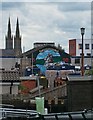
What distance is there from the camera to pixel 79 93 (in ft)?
11.7

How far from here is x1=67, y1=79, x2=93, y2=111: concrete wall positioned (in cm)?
345

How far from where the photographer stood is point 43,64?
3412cm

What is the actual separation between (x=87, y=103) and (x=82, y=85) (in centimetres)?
24

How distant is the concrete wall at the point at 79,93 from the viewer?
136 inches

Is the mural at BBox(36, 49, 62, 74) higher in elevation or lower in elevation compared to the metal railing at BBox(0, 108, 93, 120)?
higher

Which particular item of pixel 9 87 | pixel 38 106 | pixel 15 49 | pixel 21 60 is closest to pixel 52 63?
pixel 21 60

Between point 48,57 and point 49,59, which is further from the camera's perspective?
point 48,57

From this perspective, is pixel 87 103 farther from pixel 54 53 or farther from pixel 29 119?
pixel 54 53

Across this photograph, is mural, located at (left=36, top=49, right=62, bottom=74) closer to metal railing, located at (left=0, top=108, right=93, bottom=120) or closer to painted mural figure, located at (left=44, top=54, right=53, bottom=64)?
painted mural figure, located at (left=44, top=54, right=53, bottom=64)

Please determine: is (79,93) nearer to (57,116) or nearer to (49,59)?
(57,116)

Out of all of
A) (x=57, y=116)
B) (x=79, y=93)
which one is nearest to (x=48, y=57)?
(x=79, y=93)

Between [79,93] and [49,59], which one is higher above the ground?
[49,59]

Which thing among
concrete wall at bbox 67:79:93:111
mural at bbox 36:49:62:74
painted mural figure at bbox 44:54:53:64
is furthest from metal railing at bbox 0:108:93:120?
painted mural figure at bbox 44:54:53:64

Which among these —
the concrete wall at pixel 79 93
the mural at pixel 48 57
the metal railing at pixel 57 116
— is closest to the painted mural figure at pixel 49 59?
the mural at pixel 48 57
